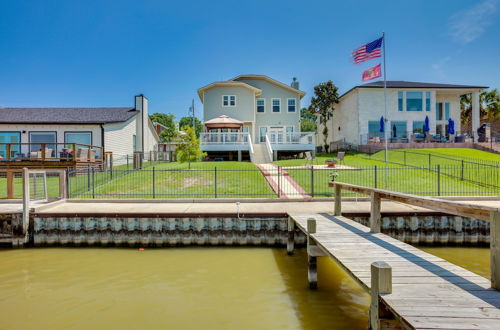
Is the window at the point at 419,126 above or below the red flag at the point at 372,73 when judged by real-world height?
below

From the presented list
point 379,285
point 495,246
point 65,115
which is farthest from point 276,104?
point 379,285

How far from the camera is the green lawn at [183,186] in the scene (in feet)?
49.9

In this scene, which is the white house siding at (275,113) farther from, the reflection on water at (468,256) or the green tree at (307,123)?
the green tree at (307,123)

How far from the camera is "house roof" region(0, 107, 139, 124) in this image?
26766 millimetres

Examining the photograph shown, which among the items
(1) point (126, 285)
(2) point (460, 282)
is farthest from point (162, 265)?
(2) point (460, 282)

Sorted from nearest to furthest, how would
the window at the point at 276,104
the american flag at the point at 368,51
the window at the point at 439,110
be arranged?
the american flag at the point at 368,51, the window at the point at 276,104, the window at the point at 439,110

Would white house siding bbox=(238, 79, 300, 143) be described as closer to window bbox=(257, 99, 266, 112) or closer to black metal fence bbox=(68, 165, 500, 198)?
window bbox=(257, 99, 266, 112)

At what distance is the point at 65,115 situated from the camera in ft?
93.8

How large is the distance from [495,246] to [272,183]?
13407 mm

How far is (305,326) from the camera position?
5.46m

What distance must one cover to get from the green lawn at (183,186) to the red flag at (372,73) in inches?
369

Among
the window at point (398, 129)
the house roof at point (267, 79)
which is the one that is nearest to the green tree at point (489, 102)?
the window at point (398, 129)

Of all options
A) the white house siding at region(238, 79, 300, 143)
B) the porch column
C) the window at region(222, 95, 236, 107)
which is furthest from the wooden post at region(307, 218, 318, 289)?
the porch column

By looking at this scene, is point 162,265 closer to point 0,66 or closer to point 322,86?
point 322,86
